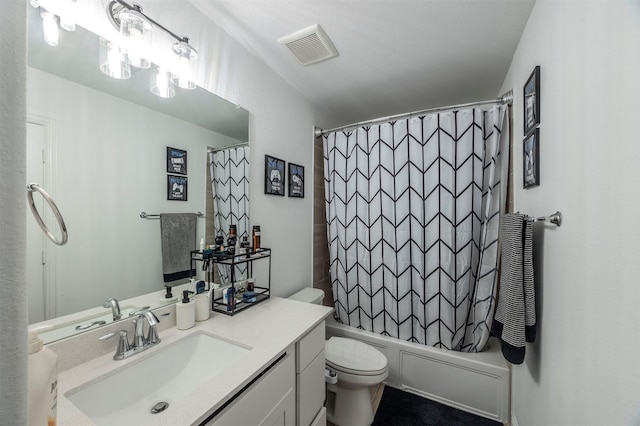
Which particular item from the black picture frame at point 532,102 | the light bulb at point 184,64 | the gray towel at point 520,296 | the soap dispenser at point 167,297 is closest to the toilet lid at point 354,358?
the gray towel at point 520,296

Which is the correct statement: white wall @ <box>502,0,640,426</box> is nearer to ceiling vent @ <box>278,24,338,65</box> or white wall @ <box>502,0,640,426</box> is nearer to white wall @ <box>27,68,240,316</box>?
ceiling vent @ <box>278,24,338,65</box>

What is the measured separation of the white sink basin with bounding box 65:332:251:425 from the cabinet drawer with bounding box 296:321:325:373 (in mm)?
247

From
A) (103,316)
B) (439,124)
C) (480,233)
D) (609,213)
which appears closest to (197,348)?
(103,316)

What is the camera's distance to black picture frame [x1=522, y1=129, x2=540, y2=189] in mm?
1142

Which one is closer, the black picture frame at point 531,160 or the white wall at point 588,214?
the white wall at point 588,214

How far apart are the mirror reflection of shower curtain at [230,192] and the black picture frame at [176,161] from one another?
16cm

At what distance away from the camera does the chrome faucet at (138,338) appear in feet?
3.07

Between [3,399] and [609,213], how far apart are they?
1.12 meters

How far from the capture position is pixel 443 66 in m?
1.78

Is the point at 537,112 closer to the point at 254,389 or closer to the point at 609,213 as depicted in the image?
the point at 609,213

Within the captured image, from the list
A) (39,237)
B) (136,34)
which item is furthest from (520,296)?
(136,34)

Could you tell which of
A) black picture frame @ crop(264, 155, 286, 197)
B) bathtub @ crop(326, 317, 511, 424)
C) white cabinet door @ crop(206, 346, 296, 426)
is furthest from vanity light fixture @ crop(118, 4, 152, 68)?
bathtub @ crop(326, 317, 511, 424)

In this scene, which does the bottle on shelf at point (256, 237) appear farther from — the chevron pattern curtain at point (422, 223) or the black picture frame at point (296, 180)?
the chevron pattern curtain at point (422, 223)

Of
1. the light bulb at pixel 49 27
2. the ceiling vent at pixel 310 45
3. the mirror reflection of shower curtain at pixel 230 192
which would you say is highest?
the ceiling vent at pixel 310 45
